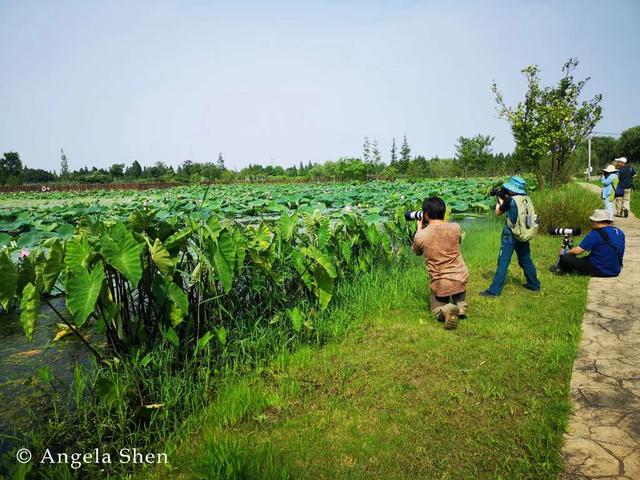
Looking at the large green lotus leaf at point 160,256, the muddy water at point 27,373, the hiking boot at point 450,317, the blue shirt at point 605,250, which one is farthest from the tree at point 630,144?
the muddy water at point 27,373

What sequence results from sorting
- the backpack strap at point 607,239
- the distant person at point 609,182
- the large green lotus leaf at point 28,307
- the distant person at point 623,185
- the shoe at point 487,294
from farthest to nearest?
the distant person at point 623,185
the distant person at point 609,182
the backpack strap at point 607,239
the shoe at point 487,294
the large green lotus leaf at point 28,307

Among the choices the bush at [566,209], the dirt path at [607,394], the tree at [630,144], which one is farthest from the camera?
the tree at [630,144]

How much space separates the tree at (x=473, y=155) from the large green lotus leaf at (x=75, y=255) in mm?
48992

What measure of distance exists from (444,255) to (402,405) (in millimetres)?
1618

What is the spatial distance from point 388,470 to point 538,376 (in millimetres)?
1363

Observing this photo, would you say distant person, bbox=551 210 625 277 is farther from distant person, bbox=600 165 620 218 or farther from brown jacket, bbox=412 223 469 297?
distant person, bbox=600 165 620 218

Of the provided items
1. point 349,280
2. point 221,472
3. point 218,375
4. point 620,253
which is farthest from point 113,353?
point 620,253

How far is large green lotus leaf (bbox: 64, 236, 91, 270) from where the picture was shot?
2275 millimetres

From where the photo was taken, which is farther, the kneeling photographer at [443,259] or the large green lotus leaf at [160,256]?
the kneeling photographer at [443,259]

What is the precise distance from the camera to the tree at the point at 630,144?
1702 inches

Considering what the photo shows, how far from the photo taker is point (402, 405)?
2449 mm

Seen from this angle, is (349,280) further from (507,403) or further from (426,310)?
(507,403)

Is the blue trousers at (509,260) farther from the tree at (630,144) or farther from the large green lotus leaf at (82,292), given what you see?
the tree at (630,144)

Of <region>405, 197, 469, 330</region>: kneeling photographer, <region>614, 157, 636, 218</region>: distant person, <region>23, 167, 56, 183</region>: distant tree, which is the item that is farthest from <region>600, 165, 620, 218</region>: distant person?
<region>23, 167, 56, 183</region>: distant tree
